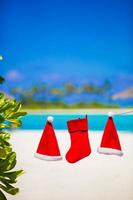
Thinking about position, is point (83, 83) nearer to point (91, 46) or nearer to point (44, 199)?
point (91, 46)

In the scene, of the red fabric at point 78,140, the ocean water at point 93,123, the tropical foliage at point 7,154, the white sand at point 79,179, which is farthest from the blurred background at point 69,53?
the tropical foliage at point 7,154

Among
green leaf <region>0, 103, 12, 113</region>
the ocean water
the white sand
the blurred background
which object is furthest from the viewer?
the blurred background

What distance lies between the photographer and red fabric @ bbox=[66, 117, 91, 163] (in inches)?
59.5

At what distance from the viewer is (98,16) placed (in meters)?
8.13

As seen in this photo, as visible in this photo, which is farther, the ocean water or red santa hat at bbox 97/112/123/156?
the ocean water

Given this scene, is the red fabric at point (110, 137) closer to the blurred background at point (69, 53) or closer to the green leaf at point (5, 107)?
the green leaf at point (5, 107)

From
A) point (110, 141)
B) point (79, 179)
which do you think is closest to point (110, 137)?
point (110, 141)

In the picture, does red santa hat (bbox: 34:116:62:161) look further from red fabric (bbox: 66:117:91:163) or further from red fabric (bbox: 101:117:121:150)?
red fabric (bbox: 101:117:121:150)

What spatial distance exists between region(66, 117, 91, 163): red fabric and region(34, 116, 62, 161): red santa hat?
0.24ft

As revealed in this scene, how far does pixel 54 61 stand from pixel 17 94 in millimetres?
1565

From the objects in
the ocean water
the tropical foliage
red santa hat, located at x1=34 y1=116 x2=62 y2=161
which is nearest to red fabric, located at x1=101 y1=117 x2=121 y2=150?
red santa hat, located at x1=34 y1=116 x2=62 y2=161

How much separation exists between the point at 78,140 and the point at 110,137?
12 cm

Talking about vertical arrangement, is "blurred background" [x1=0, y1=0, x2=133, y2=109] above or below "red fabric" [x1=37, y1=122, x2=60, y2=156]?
above

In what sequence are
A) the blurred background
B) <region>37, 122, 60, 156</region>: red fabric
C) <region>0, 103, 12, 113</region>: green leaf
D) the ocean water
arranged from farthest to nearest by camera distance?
the blurred background
the ocean water
<region>37, 122, 60, 156</region>: red fabric
<region>0, 103, 12, 113</region>: green leaf
